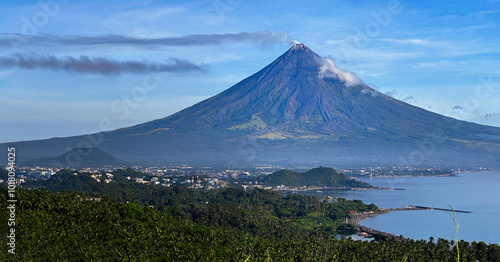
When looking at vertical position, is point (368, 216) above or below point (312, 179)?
below

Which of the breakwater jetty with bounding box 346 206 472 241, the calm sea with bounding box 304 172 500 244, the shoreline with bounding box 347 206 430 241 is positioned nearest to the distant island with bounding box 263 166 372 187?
the calm sea with bounding box 304 172 500 244

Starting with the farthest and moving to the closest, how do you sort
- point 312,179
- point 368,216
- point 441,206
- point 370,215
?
1. point 312,179
2. point 441,206
3. point 370,215
4. point 368,216

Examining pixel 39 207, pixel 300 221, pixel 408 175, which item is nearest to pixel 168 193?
pixel 300 221

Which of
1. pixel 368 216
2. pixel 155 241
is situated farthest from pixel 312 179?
pixel 155 241

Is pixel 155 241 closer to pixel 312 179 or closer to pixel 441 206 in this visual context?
pixel 441 206

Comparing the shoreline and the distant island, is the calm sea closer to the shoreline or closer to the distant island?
the shoreline
